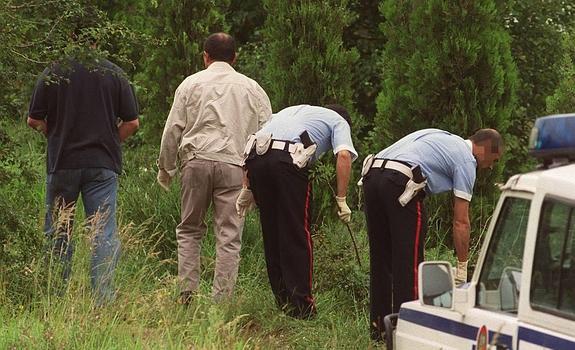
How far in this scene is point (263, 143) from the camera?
28.4 feet

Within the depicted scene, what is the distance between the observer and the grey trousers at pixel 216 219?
8992 mm

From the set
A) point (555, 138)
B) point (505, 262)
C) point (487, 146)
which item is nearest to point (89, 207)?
point (487, 146)

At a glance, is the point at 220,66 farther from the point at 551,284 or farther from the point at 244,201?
the point at 551,284

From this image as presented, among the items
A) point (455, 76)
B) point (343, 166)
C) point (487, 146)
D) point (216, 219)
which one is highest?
point (455, 76)

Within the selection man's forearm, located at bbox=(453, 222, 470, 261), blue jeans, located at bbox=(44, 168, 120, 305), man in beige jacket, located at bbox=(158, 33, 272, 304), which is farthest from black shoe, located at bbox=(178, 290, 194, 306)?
man's forearm, located at bbox=(453, 222, 470, 261)

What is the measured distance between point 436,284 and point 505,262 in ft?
1.23

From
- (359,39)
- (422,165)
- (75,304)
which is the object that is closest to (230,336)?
(75,304)

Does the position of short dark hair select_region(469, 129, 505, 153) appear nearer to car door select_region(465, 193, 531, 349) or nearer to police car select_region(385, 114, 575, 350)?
police car select_region(385, 114, 575, 350)

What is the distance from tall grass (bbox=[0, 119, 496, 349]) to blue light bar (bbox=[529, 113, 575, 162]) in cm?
281

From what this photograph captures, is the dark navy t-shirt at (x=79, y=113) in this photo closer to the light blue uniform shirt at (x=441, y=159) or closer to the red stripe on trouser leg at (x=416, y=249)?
the light blue uniform shirt at (x=441, y=159)

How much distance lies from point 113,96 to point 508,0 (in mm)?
4210

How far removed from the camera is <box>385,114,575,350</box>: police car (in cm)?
448

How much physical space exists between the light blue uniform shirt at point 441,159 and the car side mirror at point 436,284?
242 cm

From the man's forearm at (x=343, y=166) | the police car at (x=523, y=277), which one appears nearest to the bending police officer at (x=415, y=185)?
the man's forearm at (x=343, y=166)
